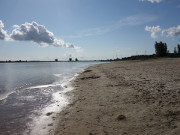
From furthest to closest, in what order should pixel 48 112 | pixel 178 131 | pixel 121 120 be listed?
1. pixel 48 112
2. pixel 121 120
3. pixel 178 131

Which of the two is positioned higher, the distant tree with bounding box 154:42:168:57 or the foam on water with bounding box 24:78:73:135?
the distant tree with bounding box 154:42:168:57

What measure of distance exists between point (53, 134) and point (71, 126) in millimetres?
800

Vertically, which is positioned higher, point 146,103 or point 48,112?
point 146,103

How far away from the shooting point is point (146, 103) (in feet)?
24.3

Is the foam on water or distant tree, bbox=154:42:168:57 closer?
the foam on water

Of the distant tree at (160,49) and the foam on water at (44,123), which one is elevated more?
the distant tree at (160,49)

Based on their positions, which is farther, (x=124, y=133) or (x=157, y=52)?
(x=157, y=52)

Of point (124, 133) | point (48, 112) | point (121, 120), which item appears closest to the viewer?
point (124, 133)

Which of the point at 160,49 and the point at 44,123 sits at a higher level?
the point at 160,49

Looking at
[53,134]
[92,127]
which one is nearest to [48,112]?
[53,134]

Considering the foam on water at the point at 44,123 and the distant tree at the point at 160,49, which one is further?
the distant tree at the point at 160,49

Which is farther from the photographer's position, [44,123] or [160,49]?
[160,49]

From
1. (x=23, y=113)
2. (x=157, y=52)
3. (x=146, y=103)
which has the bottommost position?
(x=23, y=113)

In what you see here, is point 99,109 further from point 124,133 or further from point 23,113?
point 23,113
